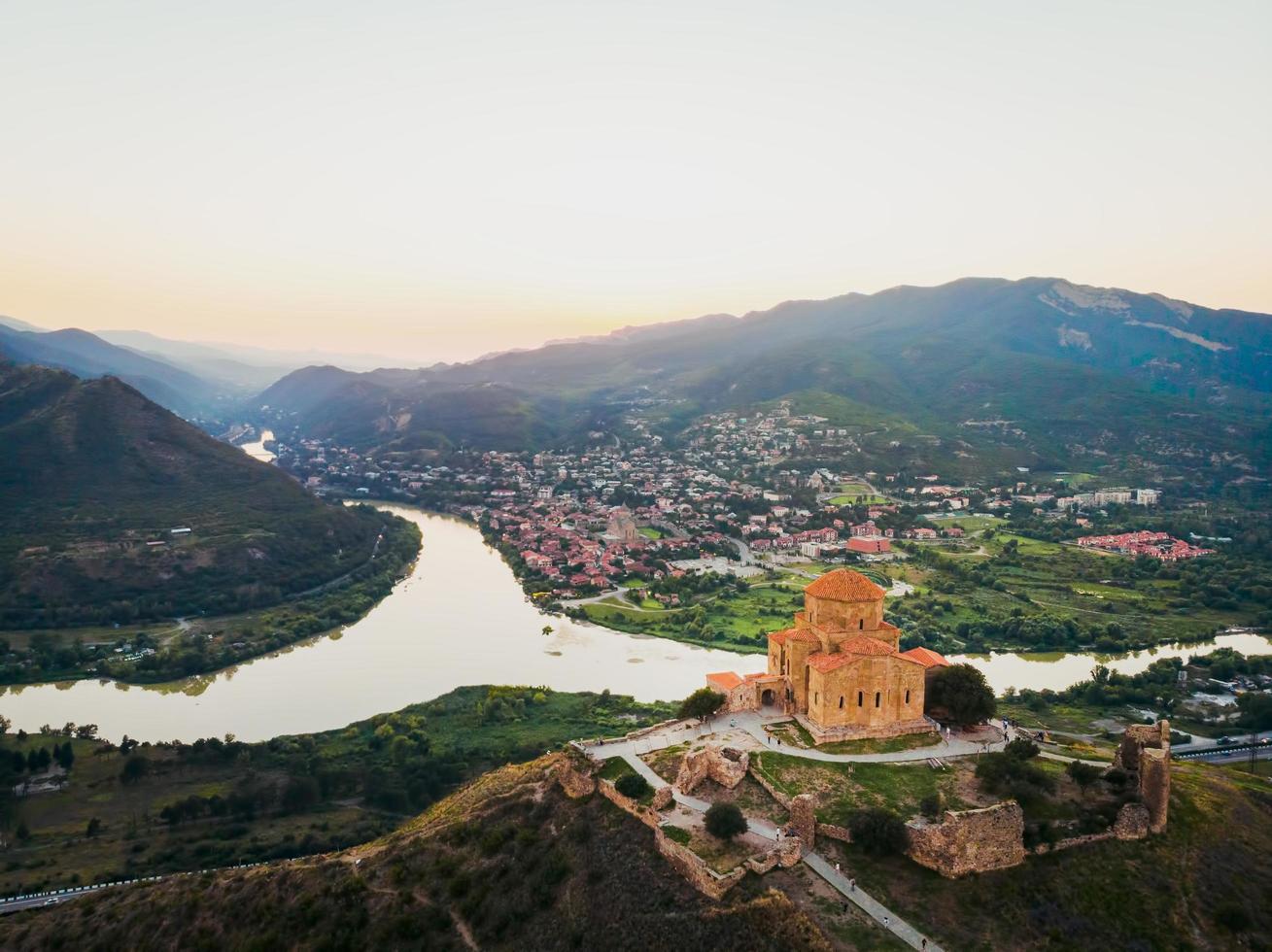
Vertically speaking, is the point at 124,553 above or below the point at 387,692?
above

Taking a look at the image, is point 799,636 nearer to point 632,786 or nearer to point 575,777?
point 632,786

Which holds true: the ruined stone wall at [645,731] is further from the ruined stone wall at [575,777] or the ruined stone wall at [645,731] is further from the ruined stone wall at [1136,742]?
the ruined stone wall at [1136,742]

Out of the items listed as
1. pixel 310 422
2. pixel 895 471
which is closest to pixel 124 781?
pixel 895 471

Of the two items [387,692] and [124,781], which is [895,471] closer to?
[387,692]

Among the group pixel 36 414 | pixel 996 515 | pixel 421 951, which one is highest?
pixel 36 414

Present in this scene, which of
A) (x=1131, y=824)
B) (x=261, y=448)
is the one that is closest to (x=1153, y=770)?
(x=1131, y=824)

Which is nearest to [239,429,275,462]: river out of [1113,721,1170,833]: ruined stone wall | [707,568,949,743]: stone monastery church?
[707,568,949,743]: stone monastery church

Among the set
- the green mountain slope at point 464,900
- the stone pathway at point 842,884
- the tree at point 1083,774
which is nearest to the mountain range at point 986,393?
the tree at point 1083,774
